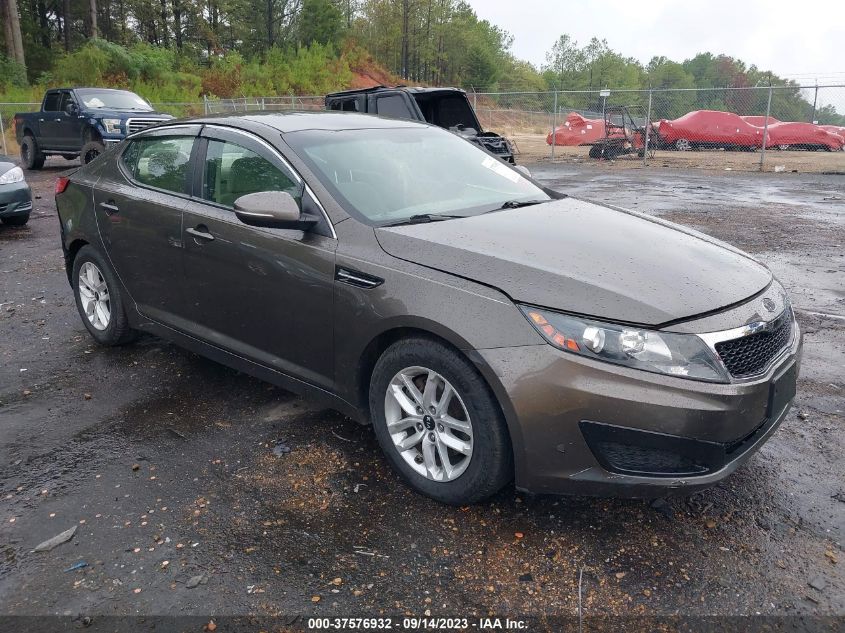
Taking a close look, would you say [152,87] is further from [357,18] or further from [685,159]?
[357,18]

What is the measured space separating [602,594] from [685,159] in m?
23.2

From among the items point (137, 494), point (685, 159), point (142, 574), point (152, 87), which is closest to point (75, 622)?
point (142, 574)

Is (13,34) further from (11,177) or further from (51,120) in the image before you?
(11,177)

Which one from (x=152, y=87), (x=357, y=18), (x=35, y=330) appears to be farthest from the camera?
(x=357, y=18)

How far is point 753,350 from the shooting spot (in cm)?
272

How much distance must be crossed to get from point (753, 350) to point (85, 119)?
1655 cm

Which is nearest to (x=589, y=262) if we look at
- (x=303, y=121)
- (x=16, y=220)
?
(x=303, y=121)

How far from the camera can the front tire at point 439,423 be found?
2768mm

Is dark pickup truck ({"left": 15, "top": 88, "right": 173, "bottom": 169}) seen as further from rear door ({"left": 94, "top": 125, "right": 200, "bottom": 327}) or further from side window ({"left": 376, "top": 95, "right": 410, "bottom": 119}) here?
rear door ({"left": 94, "top": 125, "right": 200, "bottom": 327})

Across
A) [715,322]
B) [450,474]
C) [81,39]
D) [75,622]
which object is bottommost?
[75,622]

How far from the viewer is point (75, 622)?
238 cm

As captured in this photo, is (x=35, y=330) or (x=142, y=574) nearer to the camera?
(x=142, y=574)

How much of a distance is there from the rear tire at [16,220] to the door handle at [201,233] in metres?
7.52

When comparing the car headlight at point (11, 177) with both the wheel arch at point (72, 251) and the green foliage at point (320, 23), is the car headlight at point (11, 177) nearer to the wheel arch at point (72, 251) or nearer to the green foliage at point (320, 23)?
the wheel arch at point (72, 251)
